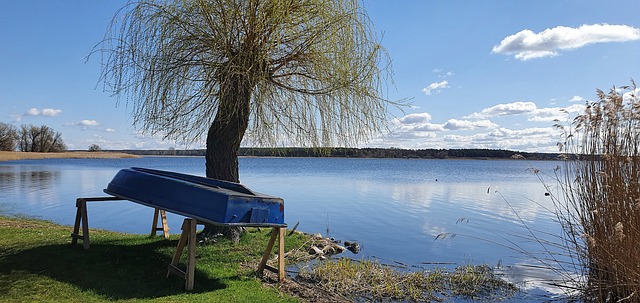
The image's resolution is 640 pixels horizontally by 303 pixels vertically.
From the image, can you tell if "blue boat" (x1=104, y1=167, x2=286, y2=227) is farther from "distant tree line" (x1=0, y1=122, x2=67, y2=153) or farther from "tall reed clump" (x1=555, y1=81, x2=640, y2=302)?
"distant tree line" (x1=0, y1=122, x2=67, y2=153)

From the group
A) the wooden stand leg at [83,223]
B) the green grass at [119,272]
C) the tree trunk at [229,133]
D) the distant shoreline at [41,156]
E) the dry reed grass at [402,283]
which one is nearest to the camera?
the green grass at [119,272]

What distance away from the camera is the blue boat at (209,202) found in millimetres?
4941

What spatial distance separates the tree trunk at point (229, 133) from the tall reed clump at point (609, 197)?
4.32 m

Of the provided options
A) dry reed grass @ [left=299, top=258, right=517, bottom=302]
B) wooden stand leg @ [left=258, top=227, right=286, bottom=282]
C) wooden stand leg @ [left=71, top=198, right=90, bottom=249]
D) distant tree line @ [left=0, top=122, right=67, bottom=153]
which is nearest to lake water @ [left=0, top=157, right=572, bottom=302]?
dry reed grass @ [left=299, top=258, right=517, bottom=302]

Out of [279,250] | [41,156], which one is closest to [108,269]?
[279,250]

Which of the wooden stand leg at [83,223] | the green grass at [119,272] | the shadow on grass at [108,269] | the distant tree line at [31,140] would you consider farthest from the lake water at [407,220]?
the distant tree line at [31,140]

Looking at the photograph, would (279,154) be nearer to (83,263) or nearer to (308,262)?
(308,262)

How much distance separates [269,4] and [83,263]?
4.13 m

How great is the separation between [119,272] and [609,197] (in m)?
5.80

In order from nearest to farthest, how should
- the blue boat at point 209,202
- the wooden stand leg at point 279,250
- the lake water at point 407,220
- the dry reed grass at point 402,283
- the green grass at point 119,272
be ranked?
the green grass at point 119,272 < the blue boat at point 209,202 < the wooden stand leg at point 279,250 < the dry reed grass at point 402,283 < the lake water at point 407,220

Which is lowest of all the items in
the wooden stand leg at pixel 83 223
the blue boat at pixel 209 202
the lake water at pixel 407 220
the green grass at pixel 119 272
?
the lake water at pixel 407 220

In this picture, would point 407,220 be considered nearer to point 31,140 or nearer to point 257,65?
point 257,65

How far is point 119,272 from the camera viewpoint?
5.53 m

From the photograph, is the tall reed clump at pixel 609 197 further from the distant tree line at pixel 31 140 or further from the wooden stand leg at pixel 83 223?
the distant tree line at pixel 31 140
